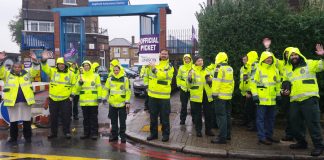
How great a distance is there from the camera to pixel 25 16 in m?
42.1

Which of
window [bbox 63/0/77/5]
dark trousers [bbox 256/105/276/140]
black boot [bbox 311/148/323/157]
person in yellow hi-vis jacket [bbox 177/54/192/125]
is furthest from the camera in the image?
window [bbox 63/0/77/5]

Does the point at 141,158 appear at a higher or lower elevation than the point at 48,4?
lower

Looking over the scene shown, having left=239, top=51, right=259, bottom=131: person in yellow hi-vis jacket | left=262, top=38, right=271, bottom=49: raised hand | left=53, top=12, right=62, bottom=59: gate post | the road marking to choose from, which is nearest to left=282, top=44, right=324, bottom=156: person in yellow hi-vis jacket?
left=239, top=51, right=259, bottom=131: person in yellow hi-vis jacket

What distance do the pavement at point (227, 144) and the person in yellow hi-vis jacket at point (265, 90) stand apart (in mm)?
396

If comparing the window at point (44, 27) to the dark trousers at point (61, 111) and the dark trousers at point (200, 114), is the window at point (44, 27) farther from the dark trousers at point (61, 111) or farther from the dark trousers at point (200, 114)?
the dark trousers at point (200, 114)

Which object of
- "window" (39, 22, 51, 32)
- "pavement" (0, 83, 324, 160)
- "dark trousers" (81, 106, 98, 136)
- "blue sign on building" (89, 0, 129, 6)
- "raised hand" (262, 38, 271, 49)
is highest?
"window" (39, 22, 51, 32)

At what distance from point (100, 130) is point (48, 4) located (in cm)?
3669

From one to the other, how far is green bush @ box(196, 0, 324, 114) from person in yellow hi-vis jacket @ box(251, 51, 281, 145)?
1.99 meters

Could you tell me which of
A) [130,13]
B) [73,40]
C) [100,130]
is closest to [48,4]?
[73,40]

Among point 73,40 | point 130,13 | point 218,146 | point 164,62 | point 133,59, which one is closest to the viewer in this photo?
point 218,146

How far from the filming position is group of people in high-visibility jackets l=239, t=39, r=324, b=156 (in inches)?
286

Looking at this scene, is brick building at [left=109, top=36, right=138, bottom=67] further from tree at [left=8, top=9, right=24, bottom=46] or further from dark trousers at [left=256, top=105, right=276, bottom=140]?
dark trousers at [left=256, top=105, right=276, bottom=140]

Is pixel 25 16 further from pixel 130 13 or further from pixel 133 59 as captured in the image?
pixel 133 59

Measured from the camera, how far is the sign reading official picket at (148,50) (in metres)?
8.71
